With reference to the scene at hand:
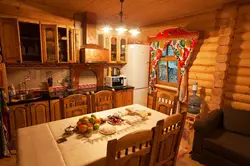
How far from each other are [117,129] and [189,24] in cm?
285

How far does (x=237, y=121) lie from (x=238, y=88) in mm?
623

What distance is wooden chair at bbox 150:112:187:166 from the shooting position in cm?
121

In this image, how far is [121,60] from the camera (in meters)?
4.07

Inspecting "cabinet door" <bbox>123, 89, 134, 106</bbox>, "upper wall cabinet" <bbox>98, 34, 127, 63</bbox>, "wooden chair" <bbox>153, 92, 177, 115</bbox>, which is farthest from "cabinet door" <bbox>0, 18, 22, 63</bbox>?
"wooden chair" <bbox>153, 92, 177, 115</bbox>

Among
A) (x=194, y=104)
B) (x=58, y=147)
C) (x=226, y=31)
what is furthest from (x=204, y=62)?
(x=58, y=147)

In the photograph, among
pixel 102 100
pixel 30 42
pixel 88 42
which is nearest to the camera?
pixel 102 100

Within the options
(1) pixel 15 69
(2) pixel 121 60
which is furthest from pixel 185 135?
(1) pixel 15 69

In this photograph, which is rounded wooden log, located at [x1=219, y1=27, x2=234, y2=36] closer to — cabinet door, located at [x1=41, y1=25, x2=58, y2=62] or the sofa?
the sofa

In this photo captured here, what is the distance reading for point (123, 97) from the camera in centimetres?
388

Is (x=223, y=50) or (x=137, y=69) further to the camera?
(x=137, y=69)

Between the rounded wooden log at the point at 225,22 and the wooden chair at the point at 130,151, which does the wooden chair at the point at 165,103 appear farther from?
the rounded wooden log at the point at 225,22

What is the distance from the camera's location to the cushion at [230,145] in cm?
194

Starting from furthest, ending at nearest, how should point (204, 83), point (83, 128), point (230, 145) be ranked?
point (204, 83) < point (230, 145) < point (83, 128)

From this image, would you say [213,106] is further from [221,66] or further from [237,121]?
[221,66]
